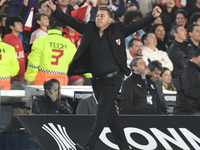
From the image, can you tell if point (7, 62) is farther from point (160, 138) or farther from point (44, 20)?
point (160, 138)

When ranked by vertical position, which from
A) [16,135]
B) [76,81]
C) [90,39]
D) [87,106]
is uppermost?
[90,39]

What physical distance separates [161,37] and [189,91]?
4.14 meters

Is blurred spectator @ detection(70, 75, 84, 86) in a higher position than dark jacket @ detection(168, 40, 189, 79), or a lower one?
lower

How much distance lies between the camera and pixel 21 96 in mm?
7758

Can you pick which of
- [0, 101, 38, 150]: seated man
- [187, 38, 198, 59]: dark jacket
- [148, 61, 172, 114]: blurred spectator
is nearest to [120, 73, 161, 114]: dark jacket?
[148, 61, 172, 114]: blurred spectator

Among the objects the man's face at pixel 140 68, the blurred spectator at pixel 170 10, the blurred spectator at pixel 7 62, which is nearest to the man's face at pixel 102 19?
the man's face at pixel 140 68

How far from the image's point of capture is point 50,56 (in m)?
9.20

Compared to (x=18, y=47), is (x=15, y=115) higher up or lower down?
lower down

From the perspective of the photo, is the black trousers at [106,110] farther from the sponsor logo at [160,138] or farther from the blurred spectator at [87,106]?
the blurred spectator at [87,106]

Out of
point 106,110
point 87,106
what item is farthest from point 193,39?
point 106,110

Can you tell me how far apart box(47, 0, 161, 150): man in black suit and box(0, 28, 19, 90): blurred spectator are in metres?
2.56

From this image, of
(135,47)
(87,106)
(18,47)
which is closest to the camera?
(87,106)

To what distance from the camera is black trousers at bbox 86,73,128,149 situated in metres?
6.18

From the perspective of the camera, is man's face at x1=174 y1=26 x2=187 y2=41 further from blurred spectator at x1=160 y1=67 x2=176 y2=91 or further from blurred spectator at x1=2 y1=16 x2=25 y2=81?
blurred spectator at x1=2 y1=16 x2=25 y2=81
